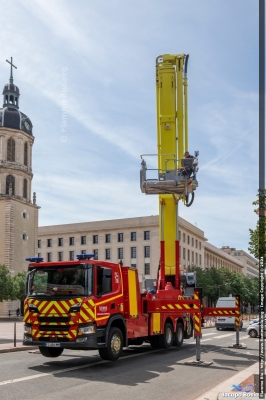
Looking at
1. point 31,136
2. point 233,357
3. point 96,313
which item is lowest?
point 233,357

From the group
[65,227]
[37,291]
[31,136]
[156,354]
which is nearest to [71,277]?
[37,291]

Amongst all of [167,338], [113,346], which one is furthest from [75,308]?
[167,338]

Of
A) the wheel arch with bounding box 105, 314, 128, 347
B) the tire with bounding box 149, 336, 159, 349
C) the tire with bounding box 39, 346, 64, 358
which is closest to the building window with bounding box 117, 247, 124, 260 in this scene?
the tire with bounding box 149, 336, 159, 349

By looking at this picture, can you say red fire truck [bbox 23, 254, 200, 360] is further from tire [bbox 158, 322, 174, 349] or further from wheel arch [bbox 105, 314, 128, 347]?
tire [bbox 158, 322, 174, 349]

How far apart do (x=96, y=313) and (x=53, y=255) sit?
8183 cm

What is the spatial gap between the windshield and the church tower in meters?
59.8

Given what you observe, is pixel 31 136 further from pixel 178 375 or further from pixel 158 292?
pixel 178 375

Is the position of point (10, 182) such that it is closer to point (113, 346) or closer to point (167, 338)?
point (167, 338)

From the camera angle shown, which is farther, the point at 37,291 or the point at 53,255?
the point at 53,255

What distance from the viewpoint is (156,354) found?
699 inches

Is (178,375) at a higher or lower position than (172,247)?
lower

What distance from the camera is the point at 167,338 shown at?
19.1 meters

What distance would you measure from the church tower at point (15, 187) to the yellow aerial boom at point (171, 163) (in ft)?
182

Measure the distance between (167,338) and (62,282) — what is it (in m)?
6.39
